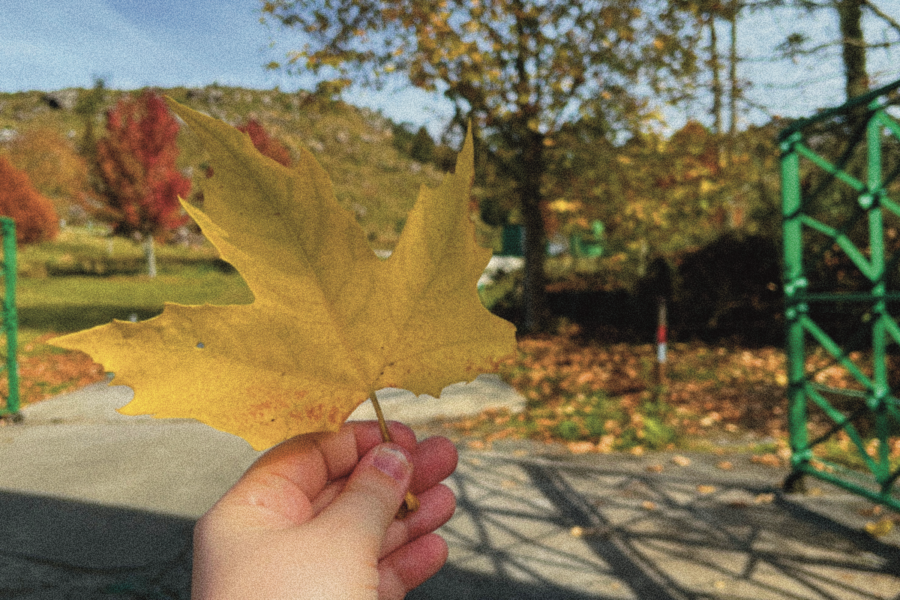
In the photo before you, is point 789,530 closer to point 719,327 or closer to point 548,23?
point 719,327

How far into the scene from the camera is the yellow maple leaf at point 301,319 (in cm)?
51

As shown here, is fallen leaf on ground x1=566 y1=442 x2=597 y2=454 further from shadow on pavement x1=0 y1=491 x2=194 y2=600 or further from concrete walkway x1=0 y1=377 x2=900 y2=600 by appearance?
shadow on pavement x1=0 y1=491 x2=194 y2=600

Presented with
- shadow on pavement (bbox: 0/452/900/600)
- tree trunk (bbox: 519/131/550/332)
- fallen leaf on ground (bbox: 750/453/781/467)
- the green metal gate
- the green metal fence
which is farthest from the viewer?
tree trunk (bbox: 519/131/550/332)

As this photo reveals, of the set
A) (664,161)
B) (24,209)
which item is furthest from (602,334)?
(24,209)

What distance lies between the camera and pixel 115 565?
1.92 m

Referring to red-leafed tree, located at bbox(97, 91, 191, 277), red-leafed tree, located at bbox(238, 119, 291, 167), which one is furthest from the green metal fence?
red-leafed tree, located at bbox(97, 91, 191, 277)

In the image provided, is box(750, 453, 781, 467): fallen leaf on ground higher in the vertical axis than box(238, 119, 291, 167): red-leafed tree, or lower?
lower

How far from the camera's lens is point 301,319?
23.0 inches

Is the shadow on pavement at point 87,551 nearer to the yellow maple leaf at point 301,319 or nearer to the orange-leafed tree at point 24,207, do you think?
the yellow maple leaf at point 301,319

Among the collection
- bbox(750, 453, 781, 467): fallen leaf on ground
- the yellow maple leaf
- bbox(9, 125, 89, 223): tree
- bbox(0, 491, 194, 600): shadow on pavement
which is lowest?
bbox(750, 453, 781, 467): fallen leaf on ground

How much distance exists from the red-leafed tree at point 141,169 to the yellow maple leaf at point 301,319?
18.5 metres

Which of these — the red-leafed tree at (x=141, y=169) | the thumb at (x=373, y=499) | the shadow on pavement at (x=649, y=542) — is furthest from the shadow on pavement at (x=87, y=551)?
the red-leafed tree at (x=141, y=169)

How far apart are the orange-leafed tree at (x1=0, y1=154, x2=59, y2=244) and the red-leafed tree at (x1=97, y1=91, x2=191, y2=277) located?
2.20 m

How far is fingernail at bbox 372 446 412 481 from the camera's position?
76 centimetres
